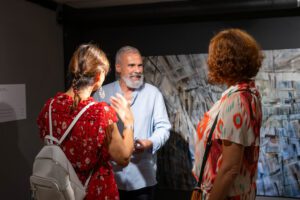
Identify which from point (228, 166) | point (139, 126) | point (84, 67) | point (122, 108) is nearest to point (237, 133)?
point (228, 166)

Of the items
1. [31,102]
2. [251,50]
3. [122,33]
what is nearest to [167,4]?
[122,33]

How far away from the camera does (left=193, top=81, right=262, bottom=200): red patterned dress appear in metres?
1.39

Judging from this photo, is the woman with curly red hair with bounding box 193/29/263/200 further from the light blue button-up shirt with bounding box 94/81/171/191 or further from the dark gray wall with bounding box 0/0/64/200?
the dark gray wall with bounding box 0/0/64/200

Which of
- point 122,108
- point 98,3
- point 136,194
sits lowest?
point 136,194

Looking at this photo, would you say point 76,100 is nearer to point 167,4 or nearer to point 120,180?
point 120,180

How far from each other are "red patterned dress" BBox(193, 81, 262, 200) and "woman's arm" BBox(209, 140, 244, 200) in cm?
3

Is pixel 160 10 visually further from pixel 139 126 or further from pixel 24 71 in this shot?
pixel 24 71

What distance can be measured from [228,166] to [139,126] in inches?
44.6

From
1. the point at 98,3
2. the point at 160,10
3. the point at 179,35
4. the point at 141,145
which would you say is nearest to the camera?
the point at 141,145

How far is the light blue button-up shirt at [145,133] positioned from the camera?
2354mm

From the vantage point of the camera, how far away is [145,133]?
8.01 ft

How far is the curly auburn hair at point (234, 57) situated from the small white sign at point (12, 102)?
1628 mm

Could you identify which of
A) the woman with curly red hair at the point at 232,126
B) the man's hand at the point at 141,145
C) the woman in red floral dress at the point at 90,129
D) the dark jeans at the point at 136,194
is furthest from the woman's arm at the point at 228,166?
the dark jeans at the point at 136,194

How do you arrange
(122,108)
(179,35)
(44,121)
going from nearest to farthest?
(44,121)
(122,108)
(179,35)
